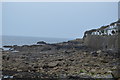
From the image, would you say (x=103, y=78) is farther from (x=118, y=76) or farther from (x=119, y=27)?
(x=119, y=27)

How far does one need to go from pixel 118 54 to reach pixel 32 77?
302 inches

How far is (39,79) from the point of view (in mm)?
8719

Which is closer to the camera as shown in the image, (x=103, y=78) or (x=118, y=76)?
(x=118, y=76)

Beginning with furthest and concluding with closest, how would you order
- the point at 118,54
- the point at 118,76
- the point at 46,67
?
the point at 118,54
the point at 46,67
the point at 118,76

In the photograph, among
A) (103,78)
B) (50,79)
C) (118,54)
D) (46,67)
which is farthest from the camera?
(118,54)

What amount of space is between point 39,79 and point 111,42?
33.3 ft

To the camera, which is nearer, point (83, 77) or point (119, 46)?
point (83, 77)

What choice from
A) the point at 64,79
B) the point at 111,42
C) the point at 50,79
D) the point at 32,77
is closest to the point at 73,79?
the point at 64,79

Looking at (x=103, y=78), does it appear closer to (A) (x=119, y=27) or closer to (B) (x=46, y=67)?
(B) (x=46, y=67)

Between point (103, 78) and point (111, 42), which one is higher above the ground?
point (111, 42)

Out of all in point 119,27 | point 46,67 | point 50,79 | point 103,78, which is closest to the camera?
point 103,78

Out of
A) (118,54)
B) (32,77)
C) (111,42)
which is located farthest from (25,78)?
(111,42)

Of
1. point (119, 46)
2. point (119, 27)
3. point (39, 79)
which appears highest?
point (119, 27)

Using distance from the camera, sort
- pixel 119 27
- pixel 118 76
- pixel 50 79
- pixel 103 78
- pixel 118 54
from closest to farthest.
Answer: pixel 118 76
pixel 103 78
pixel 50 79
pixel 118 54
pixel 119 27
